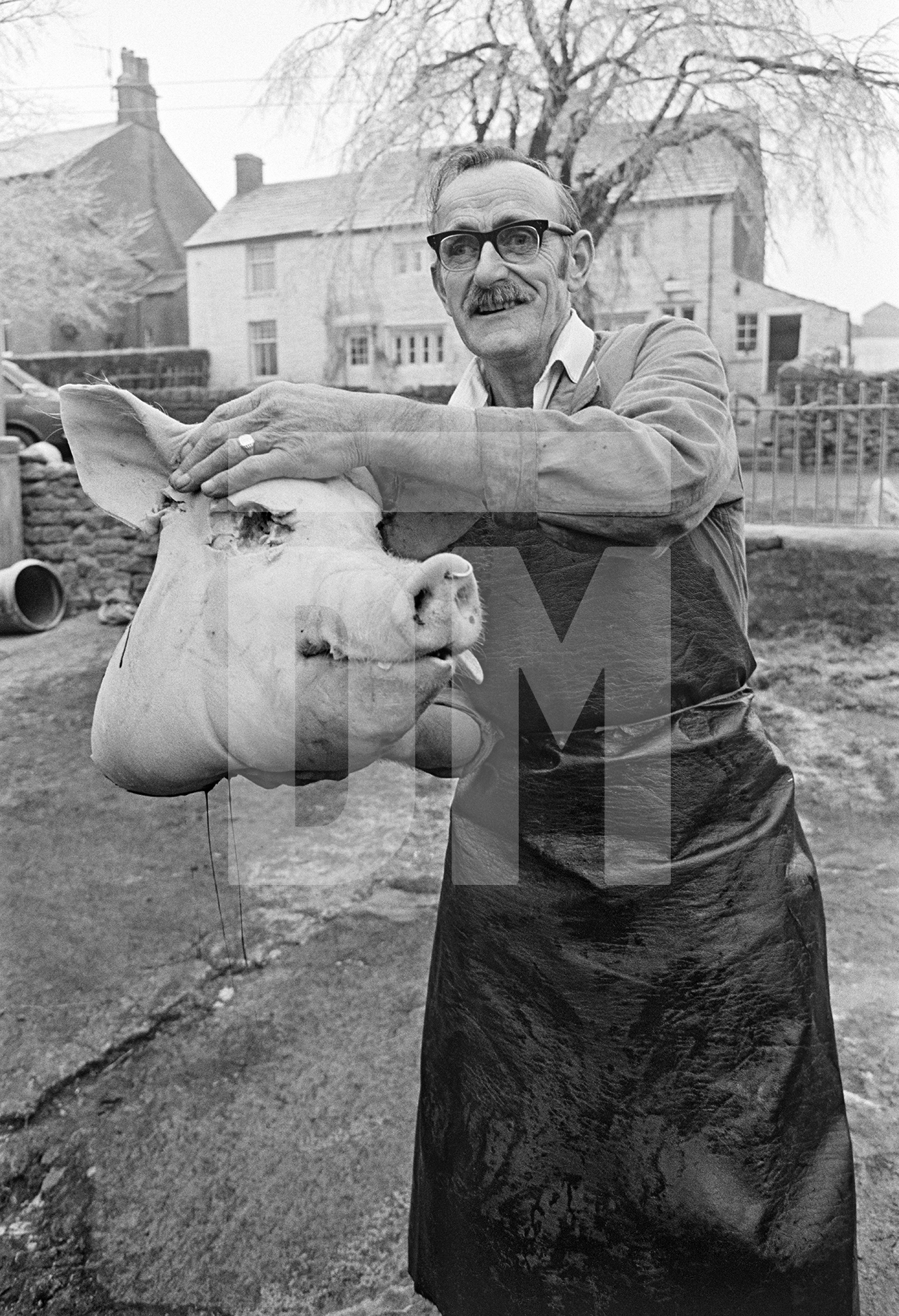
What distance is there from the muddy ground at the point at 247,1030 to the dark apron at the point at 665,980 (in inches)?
37.3

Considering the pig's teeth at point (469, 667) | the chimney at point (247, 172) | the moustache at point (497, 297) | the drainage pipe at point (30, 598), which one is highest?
the chimney at point (247, 172)

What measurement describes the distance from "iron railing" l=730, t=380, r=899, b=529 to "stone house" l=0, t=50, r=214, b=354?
17.4 meters

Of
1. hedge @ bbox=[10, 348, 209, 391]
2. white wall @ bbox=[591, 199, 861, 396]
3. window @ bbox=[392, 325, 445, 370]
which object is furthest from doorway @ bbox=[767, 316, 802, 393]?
hedge @ bbox=[10, 348, 209, 391]

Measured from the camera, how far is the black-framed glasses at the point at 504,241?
154 centimetres

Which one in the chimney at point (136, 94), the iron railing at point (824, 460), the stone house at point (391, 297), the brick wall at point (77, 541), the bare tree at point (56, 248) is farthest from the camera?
the chimney at point (136, 94)

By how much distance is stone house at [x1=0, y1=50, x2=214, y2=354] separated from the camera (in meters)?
29.8

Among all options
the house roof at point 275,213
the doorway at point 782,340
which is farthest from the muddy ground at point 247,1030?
the doorway at point 782,340

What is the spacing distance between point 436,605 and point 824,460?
51.0 ft

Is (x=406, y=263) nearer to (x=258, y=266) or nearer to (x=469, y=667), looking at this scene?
(x=258, y=266)

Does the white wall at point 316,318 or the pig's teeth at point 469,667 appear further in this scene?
the white wall at point 316,318

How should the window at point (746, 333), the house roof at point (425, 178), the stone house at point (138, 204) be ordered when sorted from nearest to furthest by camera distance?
the house roof at point (425, 178) < the window at point (746, 333) < the stone house at point (138, 204)

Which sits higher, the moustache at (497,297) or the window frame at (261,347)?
the window frame at (261,347)

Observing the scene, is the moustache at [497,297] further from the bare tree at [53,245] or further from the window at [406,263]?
the window at [406,263]

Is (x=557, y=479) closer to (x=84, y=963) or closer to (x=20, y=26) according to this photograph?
(x=84, y=963)
